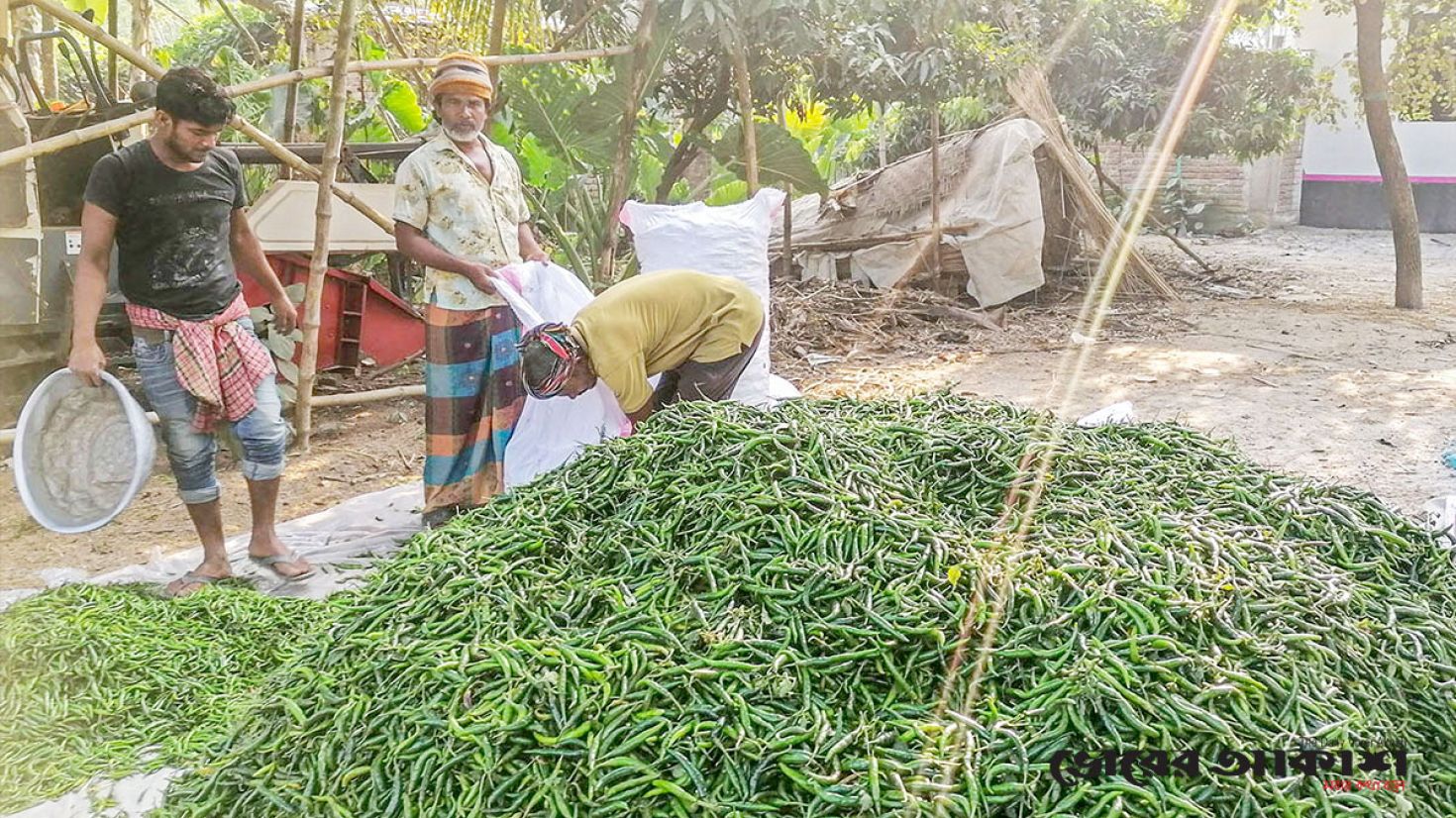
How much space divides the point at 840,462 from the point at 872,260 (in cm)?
696

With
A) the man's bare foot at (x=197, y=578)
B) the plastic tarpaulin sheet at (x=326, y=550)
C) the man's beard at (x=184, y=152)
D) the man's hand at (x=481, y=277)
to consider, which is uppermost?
the man's beard at (x=184, y=152)

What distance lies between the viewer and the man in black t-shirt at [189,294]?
3.14 meters

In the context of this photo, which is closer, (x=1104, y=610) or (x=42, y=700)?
Answer: (x=1104, y=610)

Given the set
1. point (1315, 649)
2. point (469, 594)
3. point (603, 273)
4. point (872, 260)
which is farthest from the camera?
point (872, 260)

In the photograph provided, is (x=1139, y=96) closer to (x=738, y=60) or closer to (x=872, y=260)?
(x=872, y=260)

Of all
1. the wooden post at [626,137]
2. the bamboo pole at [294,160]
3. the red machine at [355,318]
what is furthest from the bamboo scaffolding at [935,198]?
the bamboo pole at [294,160]

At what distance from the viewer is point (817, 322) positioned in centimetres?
801

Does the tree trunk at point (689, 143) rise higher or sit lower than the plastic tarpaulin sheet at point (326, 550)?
higher

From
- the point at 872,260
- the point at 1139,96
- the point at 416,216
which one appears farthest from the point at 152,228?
the point at 1139,96

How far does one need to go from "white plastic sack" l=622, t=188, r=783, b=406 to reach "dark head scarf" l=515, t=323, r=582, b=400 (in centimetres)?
113

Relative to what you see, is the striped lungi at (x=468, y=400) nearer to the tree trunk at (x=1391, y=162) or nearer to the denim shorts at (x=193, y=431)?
the denim shorts at (x=193, y=431)

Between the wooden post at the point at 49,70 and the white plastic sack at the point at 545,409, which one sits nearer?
the white plastic sack at the point at 545,409

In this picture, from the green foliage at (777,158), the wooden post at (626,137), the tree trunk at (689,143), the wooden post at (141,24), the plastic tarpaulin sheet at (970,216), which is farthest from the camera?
the plastic tarpaulin sheet at (970,216)

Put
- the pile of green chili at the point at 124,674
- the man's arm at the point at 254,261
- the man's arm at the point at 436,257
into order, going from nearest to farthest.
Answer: the pile of green chili at the point at 124,674 < the man's arm at the point at 254,261 < the man's arm at the point at 436,257
